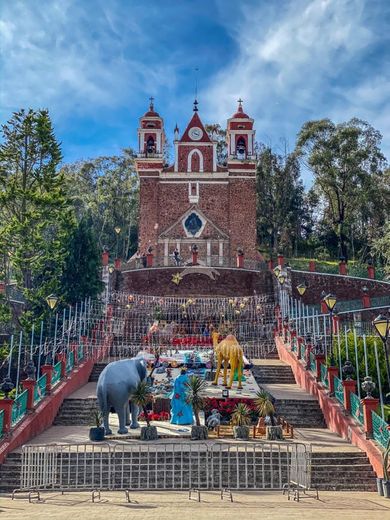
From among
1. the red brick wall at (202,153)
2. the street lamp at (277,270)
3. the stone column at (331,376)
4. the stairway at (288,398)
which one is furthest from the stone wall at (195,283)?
the stone column at (331,376)

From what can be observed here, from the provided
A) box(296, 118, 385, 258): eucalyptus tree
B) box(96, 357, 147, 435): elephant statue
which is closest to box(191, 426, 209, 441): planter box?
box(96, 357, 147, 435): elephant statue

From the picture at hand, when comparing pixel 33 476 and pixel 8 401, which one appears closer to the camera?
pixel 33 476

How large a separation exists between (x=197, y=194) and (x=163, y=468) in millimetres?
28836

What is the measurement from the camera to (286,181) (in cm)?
5188

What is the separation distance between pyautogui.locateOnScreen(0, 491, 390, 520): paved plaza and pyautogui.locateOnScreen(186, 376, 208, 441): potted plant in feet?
8.42

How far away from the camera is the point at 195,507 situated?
897 cm

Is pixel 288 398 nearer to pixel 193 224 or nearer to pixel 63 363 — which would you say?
pixel 63 363

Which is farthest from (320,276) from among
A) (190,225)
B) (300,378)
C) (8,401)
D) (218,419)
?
(8,401)

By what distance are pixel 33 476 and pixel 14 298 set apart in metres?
18.7

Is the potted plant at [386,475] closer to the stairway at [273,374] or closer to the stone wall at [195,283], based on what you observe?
the stairway at [273,374]

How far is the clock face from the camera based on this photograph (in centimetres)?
4020

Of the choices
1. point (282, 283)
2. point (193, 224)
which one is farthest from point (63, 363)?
point (193, 224)

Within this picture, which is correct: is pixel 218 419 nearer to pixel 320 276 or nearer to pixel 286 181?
pixel 320 276

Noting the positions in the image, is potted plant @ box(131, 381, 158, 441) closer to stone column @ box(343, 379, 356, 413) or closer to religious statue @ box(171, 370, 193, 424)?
religious statue @ box(171, 370, 193, 424)
